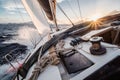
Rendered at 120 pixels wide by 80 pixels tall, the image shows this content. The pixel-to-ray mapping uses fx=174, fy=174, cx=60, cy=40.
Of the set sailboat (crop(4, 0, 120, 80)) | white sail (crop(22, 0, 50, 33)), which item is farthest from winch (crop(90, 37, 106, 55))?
white sail (crop(22, 0, 50, 33))

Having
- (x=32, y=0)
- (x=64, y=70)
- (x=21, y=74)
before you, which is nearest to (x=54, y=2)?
(x=32, y=0)

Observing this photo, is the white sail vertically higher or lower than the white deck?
higher

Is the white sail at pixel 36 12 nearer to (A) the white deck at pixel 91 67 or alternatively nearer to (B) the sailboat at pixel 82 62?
(B) the sailboat at pixel 82 62

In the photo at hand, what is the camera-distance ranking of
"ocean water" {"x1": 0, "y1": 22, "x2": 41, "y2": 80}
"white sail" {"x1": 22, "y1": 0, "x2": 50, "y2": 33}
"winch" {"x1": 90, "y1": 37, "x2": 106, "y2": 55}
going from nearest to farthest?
"winch" {"x1": 90, "y1": 37, "x2": 106, "y2": 55} < "ocean water" {"x1": 0, "y1": 22, "x2": 41, "y2": 80} < "white sail" {"x1": 22, "y1": 0, "x2": 50, "y2": 33}

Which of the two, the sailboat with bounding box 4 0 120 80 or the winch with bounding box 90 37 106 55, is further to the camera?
the winch with bounding box 90 37 106 55

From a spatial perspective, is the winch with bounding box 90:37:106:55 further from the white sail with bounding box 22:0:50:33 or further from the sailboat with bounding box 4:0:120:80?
the white sail with bounding box 22:0:50:33

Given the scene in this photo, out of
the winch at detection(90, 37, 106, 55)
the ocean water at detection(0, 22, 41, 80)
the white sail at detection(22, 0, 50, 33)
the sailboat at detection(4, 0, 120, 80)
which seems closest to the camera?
the sailboat at detection(4, 0, 120, 80)

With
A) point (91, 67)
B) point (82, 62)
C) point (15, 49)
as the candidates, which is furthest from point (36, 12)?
point (91, 67)

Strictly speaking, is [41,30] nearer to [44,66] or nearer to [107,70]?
[44,66]

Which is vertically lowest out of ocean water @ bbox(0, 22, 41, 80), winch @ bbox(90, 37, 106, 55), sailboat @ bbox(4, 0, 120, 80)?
ocean water @ bbox(0, 22, 41, 80)

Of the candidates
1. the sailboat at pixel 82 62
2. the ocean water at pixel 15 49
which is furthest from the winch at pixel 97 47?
the ocean water at pixel 15 49

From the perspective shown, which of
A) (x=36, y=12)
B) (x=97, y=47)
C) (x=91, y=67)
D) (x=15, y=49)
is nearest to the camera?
(x=91, y=67)

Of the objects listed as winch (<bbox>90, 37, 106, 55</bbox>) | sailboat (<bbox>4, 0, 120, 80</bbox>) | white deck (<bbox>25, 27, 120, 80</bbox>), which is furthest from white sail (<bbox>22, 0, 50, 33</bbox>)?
winch (<bbox>90, 37, 106, 55</bbox>)

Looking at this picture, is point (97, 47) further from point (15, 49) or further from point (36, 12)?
point (36, 12)
